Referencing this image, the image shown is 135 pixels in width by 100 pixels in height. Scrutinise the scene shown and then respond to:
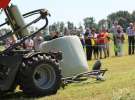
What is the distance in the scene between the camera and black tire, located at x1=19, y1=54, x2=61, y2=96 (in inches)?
432

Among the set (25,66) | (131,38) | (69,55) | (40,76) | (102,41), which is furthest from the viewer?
(131,38)

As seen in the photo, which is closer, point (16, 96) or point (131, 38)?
point (16, 96)

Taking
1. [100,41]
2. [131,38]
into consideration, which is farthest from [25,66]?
[131,38]

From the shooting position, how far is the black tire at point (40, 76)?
10984 millimetres

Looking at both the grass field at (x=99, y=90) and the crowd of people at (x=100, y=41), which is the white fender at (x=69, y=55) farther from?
the crowd of people at (x=100, y=41)

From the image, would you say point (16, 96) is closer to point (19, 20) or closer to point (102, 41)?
point (19, 20)

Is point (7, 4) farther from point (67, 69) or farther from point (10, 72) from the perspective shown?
point (67, 69)

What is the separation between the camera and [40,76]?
455 inches

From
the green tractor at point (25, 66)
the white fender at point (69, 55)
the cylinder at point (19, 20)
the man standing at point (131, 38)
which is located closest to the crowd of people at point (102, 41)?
the man standing at point (131, 38)

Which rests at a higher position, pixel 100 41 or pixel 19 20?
pixel 19 20

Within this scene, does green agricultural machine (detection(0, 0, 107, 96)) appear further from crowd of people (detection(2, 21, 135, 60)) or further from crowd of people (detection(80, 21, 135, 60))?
crowd of people (detection(80, 21, 135, 60))

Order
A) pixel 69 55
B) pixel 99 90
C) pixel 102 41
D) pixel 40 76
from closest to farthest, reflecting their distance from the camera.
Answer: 1. pixel 40 76
2. pixel 99 90
3. pixel 69 55
4. pixel 102 41

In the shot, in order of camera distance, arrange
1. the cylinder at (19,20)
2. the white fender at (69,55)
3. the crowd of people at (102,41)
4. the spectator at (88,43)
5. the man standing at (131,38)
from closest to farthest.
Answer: the cylinder at (19,20) → the white fender at (69,55) → the spectator at (88,43) → the crowd of people at (102,41) → the man standing at (131,38)

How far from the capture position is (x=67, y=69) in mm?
13812
